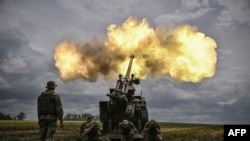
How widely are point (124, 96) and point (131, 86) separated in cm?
188

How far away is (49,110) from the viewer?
12805mm

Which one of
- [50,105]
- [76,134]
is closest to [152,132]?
[50,105]

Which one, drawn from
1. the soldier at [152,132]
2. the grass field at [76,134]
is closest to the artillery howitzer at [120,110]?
the grass field at [76,134]

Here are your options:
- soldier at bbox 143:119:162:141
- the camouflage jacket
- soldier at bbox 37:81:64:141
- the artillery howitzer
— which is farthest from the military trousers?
the artillery howitzer

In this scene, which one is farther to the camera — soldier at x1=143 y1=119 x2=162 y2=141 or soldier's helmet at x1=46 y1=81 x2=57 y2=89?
soldier's helmet at x1=46 y1=81 x2=57 y2=89

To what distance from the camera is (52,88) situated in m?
12.9

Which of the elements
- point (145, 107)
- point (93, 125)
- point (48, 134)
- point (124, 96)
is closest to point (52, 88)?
point (48, 134)

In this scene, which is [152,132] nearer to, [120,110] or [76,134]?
[120,110]

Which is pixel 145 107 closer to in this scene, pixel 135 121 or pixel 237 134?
pixel 135 121

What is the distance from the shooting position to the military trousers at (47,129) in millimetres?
12797

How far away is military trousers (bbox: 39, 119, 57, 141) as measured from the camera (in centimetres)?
1280

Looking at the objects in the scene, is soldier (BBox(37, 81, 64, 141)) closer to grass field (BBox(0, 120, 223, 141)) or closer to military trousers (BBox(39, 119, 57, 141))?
military trousers (BBox(39, 119, 57, 141))

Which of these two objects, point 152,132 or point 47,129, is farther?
point 47,129

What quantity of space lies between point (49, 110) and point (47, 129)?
62 cm
